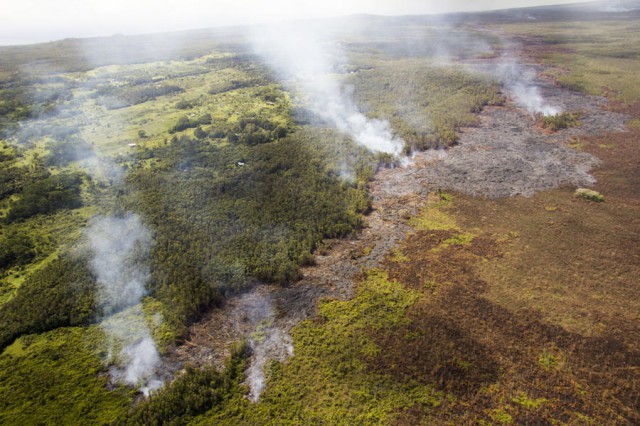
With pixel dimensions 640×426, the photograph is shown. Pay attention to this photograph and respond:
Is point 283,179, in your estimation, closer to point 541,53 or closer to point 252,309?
point 252,309

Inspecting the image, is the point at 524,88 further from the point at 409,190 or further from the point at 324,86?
the point at 409,190

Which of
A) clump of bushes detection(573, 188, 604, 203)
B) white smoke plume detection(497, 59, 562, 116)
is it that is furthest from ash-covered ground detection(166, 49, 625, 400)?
clump of bushes detection(573, 188, 604, 203)

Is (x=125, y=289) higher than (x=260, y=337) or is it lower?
higher

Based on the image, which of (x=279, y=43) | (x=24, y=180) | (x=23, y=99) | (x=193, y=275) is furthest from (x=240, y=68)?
(x=193, y=275)

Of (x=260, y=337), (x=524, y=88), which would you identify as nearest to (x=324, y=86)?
(x=524, y=88)

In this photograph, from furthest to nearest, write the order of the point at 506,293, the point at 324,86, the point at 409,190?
the point at 324,86 < the point at 409,190 < the point at 506,293

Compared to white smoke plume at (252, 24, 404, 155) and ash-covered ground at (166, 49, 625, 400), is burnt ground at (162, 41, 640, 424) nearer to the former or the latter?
ash-covered ground at (166, 49, 625, 400)

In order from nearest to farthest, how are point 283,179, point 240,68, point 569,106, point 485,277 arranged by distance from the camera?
point 485,277
point 283,179
point 569,106
point 240,68
